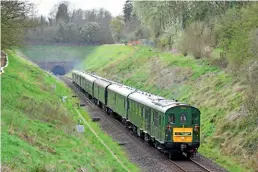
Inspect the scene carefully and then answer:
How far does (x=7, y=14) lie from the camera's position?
27.3 metres

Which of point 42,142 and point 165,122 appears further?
point 165,122

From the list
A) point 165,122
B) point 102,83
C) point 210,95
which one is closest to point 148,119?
point 165,122

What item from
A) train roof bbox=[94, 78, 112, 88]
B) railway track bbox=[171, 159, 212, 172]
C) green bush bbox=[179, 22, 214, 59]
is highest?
green bush bbox=[179, 22, 214, 59]

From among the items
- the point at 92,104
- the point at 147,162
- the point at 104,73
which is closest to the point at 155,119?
the point at 147,162

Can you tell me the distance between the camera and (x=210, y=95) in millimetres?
29750

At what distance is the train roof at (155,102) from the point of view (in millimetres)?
20534

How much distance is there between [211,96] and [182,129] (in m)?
9.58

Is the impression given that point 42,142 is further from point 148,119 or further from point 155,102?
point 148,119

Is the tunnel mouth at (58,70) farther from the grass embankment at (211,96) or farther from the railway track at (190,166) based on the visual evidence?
the railway track at (190,166)

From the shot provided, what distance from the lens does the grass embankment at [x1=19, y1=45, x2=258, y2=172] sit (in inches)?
832

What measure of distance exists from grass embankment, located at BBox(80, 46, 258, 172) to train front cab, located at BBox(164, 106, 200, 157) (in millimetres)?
1648

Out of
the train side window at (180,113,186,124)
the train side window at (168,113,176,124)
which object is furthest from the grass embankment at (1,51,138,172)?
the train side window at (180,113,186,124)

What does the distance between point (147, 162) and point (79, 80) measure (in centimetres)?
3876

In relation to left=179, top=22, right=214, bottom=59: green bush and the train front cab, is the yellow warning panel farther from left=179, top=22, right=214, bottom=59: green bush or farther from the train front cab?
left=179, top=22, right=214, bottom=59: green bush
